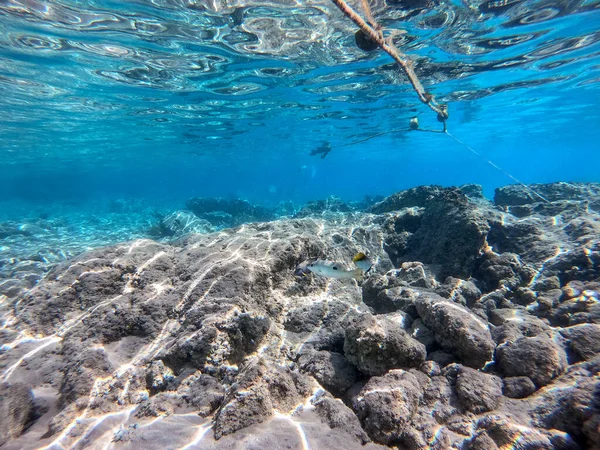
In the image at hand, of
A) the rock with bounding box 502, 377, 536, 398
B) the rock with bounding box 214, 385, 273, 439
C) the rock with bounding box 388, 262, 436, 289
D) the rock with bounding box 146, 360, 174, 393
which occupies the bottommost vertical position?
the rock with bounding box 146, 360, 174, 393

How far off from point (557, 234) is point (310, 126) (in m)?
24.3

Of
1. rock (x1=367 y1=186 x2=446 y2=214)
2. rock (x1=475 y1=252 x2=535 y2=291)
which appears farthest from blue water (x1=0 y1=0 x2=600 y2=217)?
rock (x1=475 y1=252 x2=535 y2=291)

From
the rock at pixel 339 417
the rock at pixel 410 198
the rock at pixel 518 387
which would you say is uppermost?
the rock at pixel 410 198

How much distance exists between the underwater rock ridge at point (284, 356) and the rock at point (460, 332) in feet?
0.05

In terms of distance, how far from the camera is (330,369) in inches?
127

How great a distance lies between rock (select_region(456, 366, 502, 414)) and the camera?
2.73 meters

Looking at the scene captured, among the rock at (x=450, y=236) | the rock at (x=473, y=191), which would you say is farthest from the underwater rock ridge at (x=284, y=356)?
the rock at (x=473, y=191)

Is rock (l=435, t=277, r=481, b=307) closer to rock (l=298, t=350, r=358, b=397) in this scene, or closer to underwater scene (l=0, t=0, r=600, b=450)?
underwater scene (l=0, t=0, r=600, b=450)

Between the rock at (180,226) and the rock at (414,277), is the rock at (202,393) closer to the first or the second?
the rock at (414,277)

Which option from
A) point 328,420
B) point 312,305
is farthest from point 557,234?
point 328,420

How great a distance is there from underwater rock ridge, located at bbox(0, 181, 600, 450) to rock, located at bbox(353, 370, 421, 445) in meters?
0.02

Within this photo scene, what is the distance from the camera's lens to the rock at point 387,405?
2.44 m

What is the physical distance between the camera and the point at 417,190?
1121cm

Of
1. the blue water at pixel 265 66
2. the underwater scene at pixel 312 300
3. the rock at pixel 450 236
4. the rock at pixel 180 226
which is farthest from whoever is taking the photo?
Answer: the rock at pixel 180 226
